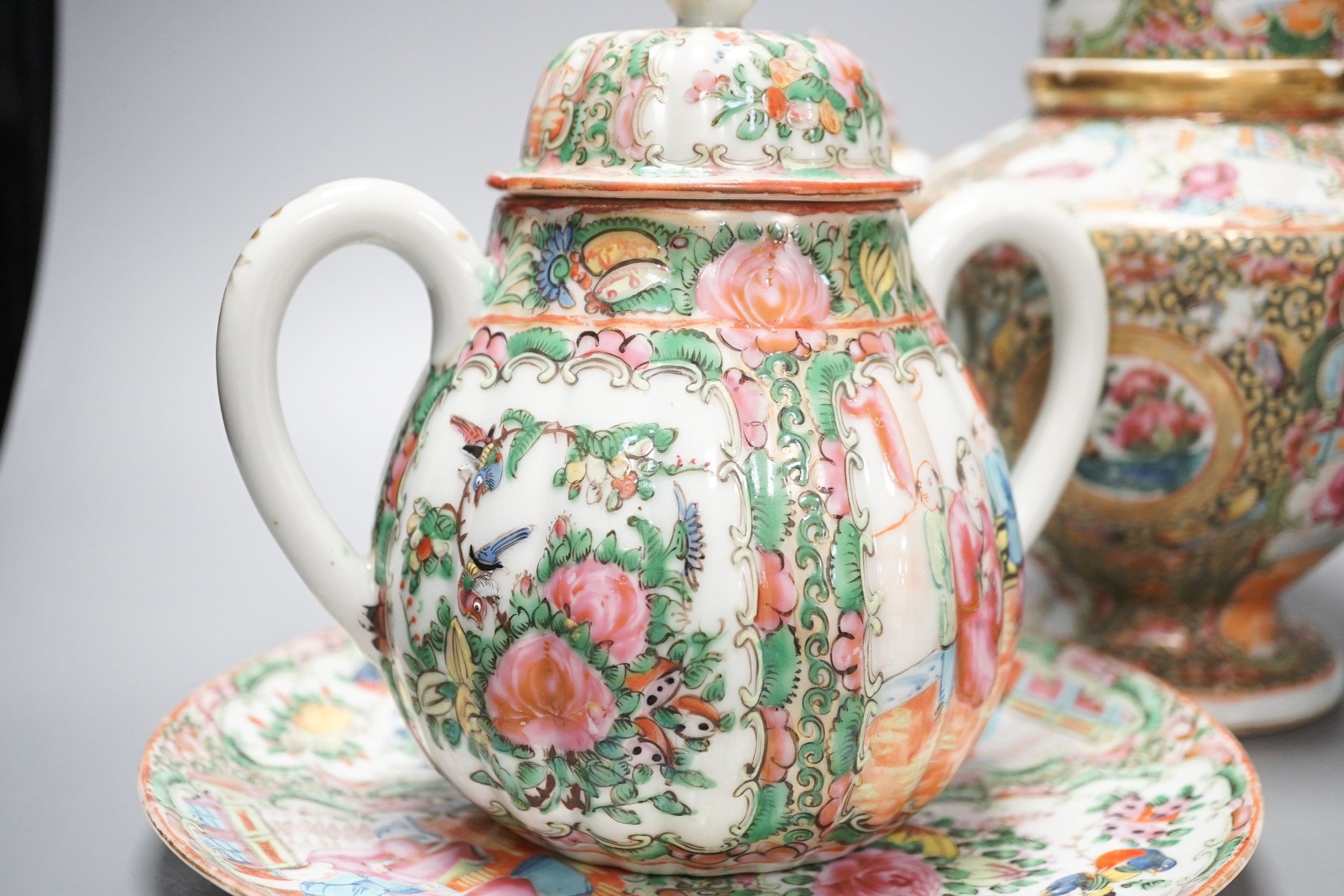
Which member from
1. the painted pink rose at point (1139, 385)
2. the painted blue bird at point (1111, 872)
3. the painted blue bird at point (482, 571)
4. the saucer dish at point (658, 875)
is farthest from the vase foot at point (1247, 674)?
the painted blue bird at point (482, 571)

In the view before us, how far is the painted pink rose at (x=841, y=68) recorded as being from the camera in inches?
33.2

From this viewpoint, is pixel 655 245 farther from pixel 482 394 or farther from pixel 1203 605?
pixel 1203 605

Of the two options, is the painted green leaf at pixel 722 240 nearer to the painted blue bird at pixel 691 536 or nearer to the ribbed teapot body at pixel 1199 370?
the painted blue bird at pixel 691 536

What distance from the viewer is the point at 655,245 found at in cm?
80

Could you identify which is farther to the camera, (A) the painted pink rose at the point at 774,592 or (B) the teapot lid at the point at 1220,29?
(B) the teapot lid at the point at 1220,29

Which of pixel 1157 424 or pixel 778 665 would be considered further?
pixel 1157 424

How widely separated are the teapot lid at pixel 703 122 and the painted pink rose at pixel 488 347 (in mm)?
77

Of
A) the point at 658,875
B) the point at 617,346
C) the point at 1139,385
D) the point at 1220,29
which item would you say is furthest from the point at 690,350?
the point at 1220,29

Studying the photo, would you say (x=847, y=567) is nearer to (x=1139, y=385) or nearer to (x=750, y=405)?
(x=750, y=405)

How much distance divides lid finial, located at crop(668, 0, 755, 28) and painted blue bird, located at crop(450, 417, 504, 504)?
10.1 inches

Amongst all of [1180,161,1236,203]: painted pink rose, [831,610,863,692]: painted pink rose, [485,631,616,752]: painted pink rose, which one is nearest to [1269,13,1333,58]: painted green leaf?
[1180,161,1236,203]: painted pink rose

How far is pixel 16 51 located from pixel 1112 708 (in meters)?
1.19

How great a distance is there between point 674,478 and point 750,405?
0.05 m

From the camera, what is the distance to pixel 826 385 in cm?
80
